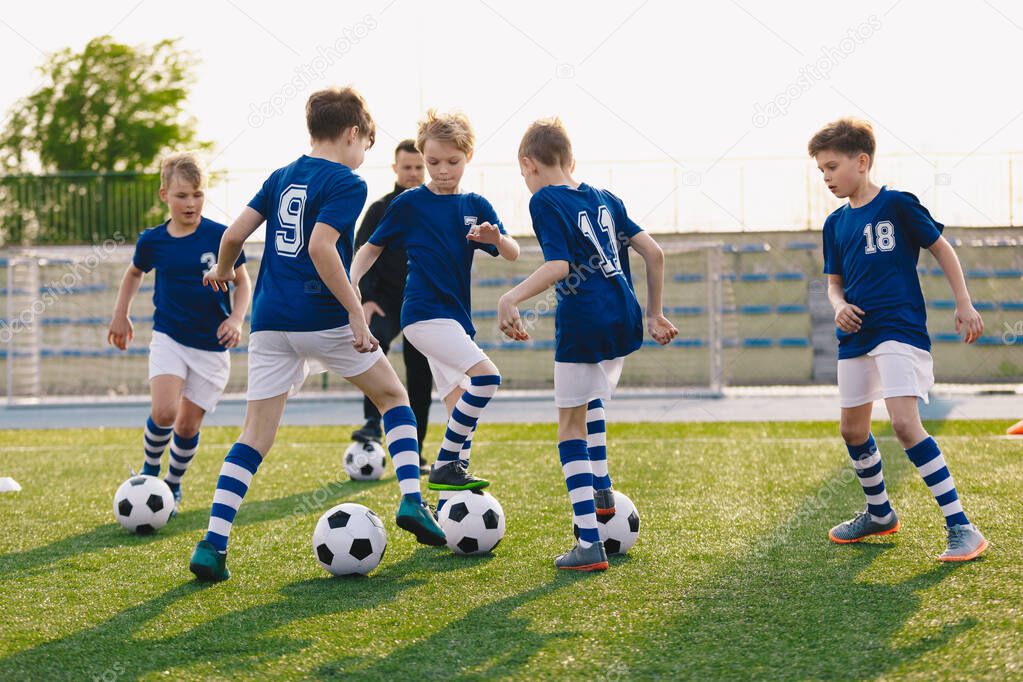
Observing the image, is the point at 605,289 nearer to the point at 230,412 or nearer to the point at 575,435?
the point at 575,435

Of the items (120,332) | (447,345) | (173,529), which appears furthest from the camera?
(120,332)

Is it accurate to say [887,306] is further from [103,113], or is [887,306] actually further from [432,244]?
[103,113]

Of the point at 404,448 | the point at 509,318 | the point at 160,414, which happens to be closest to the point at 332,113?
the point at 509,318

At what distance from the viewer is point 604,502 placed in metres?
4.29

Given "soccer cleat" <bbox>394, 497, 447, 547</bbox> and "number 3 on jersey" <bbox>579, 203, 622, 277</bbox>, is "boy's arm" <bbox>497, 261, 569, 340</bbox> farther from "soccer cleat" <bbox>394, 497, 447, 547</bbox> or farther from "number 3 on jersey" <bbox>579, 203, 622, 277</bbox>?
"soccer cleat" <bbox>394, 497, 447, 547</bbox>

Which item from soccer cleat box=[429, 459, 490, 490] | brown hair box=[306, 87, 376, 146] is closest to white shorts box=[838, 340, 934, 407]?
soccer cleat box=[429, 459, 490, 490]

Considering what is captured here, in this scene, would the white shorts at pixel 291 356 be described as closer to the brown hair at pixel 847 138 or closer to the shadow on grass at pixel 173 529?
the shadow on grass at pixel 173 529

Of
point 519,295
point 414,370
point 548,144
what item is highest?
point 548,144

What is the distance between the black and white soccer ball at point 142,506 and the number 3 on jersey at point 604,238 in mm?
2434

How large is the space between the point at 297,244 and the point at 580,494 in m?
1.42

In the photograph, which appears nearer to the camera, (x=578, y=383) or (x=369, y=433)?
(x=578, y=383)

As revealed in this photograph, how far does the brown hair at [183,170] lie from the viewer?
5172mm

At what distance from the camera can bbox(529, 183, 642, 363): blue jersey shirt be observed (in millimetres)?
3982

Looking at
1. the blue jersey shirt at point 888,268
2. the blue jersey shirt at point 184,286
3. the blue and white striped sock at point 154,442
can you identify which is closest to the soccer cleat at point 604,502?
the blue jersey shirt at point 888,268
